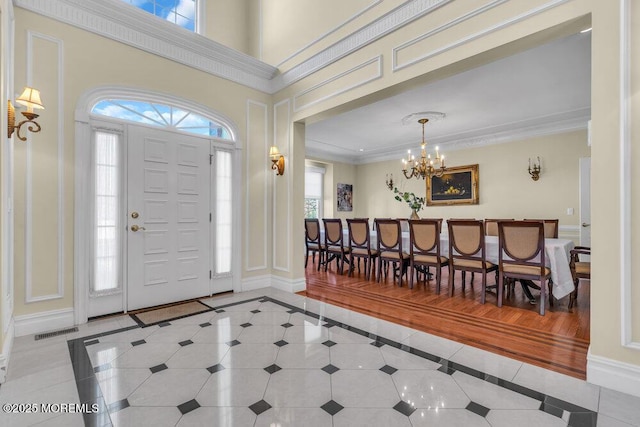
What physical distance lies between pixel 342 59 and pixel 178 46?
1.95m

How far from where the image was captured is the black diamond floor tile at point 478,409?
1.67 m

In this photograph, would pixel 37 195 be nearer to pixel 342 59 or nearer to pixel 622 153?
pixel 342 59

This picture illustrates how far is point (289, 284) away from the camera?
13.9 ft

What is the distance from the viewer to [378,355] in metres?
2.34

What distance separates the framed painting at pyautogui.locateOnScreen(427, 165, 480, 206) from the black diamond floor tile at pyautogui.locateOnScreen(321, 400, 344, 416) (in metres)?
6.36

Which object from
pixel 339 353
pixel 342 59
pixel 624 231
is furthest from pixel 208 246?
pixel 624 231

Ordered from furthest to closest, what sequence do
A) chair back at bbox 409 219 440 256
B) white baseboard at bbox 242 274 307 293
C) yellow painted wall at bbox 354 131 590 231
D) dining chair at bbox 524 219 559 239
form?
yellow painted wall at bbox 354 131 590 231
dining chair at bbox 524 219 559 239
white baseboard at bbox 242 274 307 293
chair back at bbox 409 219 440 256

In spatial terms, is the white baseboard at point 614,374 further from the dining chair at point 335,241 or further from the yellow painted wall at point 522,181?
the yellow painted wall at point 522,181

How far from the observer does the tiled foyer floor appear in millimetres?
1637

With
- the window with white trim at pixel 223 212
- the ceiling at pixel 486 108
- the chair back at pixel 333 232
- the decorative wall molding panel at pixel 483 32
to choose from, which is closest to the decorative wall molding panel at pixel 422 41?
the decorative wall molding panel at pixel 483 32

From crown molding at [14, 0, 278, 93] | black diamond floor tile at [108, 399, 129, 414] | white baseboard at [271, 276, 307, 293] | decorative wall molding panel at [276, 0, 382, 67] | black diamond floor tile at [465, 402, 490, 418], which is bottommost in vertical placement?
black diamond floor tile at [108, 399, 129, 414]

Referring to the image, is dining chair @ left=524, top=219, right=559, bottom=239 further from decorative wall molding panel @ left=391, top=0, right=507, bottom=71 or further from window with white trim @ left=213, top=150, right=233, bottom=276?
window with white trim @ left=213, top=150, right=233, bottom=276

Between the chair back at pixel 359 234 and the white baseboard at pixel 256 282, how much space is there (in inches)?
61.7

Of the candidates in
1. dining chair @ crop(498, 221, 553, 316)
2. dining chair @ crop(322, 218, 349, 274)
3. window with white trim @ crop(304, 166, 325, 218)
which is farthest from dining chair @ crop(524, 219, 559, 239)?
window with white trim @ crop(304, 166, 325, 218)
